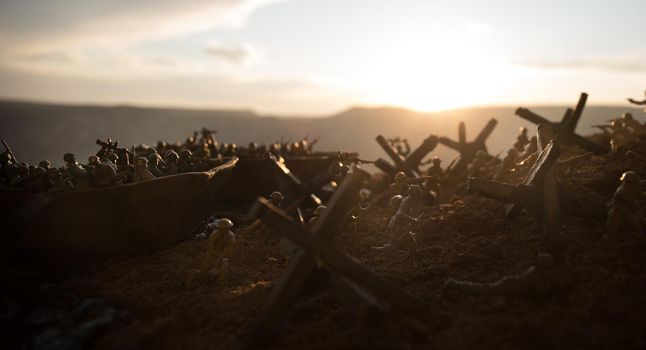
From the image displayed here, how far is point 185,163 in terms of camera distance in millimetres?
6059

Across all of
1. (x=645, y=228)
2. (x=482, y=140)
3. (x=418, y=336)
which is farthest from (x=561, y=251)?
(x=482, y=140)

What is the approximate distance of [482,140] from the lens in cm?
1062

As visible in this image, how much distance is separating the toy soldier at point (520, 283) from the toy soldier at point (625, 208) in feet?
3.64

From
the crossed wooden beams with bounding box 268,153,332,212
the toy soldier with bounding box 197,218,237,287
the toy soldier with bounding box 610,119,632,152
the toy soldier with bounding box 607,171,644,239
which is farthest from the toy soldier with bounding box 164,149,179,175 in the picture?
Answer: the toy soldier with bounding box 610,119,632,152

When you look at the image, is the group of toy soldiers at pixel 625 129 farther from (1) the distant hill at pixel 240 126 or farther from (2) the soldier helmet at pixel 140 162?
(1) the distant hill at pixel 240 126

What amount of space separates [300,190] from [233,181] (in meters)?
1.71

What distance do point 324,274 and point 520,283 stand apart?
68.9 inches

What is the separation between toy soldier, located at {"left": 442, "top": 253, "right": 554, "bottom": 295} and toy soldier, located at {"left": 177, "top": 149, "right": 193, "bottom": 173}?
3838 mm

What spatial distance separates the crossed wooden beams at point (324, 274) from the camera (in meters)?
3.33

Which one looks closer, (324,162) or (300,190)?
(300,190)

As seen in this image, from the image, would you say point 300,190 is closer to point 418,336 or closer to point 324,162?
point 324,162

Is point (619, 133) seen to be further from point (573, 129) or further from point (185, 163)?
point (185, 163)

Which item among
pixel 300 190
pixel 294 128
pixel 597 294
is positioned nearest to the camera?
pixel 597 294

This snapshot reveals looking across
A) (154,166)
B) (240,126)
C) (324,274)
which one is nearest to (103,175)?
(154,166)
